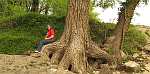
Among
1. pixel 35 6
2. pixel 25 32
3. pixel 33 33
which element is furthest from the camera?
pixel 35 6

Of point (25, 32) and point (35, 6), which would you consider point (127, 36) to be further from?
point (35, 6)

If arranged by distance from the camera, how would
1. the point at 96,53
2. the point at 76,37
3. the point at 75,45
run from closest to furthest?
the point at 75,45 < the point at 76,37 < the point at 96,53

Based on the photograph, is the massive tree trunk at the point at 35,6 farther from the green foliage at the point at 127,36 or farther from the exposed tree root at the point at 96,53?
the exposed tree root at the point at 96,53

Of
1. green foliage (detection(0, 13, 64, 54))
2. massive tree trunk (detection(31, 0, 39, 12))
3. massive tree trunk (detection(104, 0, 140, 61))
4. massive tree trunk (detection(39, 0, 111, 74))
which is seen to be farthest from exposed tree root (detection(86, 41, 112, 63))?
massive tree trunk (detection(31, 0, 39, 12))

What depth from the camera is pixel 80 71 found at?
55.8ft

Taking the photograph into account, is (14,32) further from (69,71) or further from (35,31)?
(69,71)

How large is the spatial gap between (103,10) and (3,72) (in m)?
7.81

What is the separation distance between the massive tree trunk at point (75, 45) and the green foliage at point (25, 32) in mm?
3750

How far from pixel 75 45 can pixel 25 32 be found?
7.26m

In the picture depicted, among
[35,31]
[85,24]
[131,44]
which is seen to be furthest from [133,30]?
[85,24]

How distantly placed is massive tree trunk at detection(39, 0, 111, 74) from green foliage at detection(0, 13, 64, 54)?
375cm

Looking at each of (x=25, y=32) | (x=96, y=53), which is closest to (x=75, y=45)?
(x=96, y=53)

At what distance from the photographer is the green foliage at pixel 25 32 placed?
21.7m

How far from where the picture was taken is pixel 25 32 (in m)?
24.1
